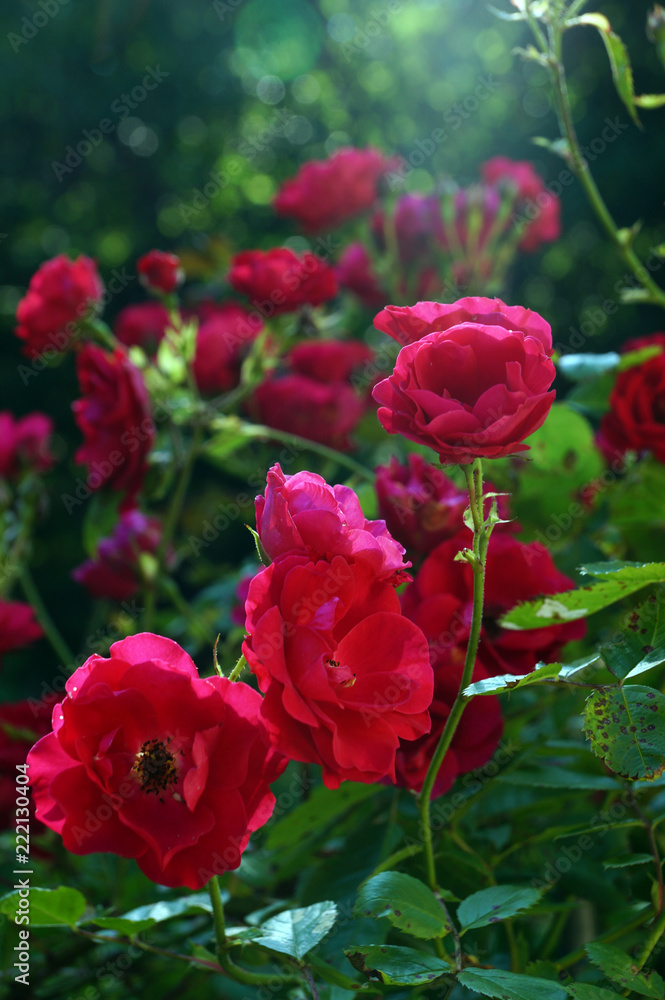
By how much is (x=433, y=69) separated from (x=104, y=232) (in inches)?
48.4

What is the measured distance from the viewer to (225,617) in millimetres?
861

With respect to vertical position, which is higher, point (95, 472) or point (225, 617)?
point (95, 472)

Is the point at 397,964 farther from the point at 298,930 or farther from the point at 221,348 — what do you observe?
the point at 221,348

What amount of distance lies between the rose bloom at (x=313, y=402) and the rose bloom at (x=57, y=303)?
0.65 ft

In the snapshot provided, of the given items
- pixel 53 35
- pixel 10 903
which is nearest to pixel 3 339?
pixel 53 35

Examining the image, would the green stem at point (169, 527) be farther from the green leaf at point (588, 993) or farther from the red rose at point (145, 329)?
the green leaf at point (588, 993)

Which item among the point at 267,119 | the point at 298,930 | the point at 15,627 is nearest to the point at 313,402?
the point at 15,627

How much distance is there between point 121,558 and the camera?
29.0 inches

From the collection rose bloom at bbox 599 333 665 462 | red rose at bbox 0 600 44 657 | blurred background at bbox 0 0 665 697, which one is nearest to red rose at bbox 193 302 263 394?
red rose at bbox 0 600 44 657

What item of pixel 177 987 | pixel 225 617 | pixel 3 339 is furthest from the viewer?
pixel 3 339

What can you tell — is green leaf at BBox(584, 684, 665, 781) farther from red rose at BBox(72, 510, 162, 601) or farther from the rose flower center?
red rose at BBox(72, 510, 162, 601)

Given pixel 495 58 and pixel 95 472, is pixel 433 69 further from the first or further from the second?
pixel 95 472

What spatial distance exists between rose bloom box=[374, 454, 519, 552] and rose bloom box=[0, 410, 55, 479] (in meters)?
0.53

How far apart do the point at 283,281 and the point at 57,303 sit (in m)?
0.20
